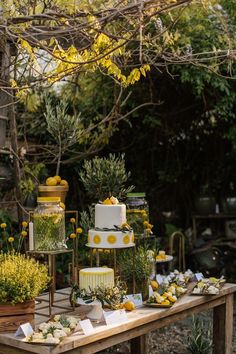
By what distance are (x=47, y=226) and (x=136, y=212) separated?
64cm

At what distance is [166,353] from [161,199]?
295cm

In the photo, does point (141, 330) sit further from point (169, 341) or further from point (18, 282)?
point (169, 341)

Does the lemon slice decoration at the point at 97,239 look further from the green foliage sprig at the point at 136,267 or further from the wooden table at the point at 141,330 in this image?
the wooden table at the point at 141,330

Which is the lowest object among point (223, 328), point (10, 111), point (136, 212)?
point (223, 328)

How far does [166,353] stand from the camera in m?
4.39

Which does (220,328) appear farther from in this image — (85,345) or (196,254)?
(196,254)

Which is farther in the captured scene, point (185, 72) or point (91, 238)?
point (185, 72)

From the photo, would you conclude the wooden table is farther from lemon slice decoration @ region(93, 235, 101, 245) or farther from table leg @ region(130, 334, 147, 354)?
lemon slice decoration @ region(93, 235, 101, 245)

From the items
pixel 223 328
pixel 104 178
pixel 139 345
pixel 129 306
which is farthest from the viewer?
pixel 139 345

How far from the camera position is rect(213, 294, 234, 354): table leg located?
3.52m

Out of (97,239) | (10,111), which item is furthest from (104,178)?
(10,111)

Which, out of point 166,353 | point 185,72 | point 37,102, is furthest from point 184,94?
point 166,353

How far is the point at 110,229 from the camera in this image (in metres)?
2.89

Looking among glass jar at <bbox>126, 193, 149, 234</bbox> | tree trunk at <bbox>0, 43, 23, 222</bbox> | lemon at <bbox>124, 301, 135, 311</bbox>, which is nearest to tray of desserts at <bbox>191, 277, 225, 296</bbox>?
glass jar at <bbox>126, 193, 149, 234</bbox>
